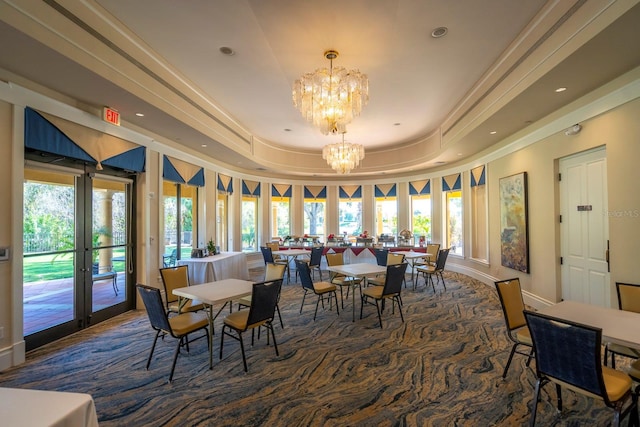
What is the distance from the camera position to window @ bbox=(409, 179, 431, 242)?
9648 mm

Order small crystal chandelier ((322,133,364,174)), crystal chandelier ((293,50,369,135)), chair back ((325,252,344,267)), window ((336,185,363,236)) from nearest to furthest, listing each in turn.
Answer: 1. crystal chandelier ((293,50,369,135))
2. chair back ((325,252,344,267))
3. small crystal chandelier ((322,133,364,174))
4. window ((336,185,363,236))

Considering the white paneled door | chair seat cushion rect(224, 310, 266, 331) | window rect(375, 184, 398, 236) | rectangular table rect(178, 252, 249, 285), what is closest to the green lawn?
rectangular table rect(178, 252, 249, 285)

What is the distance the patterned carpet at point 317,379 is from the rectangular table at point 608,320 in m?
0.76

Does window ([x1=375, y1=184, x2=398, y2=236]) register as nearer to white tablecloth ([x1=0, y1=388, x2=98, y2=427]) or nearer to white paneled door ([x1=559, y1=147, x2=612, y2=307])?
white paneled door ([x1=559, y1=147, x2=612, y2=307])

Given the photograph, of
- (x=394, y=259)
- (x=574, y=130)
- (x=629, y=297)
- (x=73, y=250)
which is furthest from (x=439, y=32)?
(x=73, y=250)

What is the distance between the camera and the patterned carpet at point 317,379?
2.43 m

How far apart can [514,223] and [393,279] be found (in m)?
3.11

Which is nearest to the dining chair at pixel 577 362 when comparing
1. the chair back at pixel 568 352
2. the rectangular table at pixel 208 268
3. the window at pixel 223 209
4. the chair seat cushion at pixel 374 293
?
the chair back at pixel 568 352

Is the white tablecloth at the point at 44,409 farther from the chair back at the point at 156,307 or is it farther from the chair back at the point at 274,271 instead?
the chair back at the point at 274,271

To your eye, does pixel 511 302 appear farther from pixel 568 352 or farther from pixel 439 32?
pixel 439 32

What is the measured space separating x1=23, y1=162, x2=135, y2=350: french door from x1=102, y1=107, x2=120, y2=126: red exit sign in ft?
2.73

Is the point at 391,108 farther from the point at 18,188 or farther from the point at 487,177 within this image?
the point at 18,188

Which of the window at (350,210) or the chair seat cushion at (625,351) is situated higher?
the window at (350,210)

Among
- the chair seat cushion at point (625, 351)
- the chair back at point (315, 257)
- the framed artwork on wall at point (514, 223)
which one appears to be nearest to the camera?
the chair seat cushion at point (625, 351)
